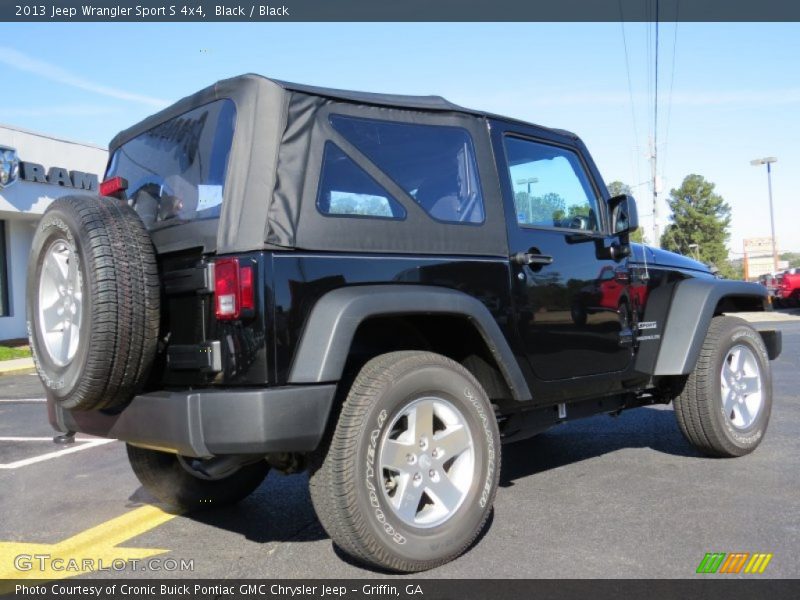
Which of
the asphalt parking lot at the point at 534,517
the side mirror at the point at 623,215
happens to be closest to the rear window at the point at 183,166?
the asphalt parking lot at the point at 534,517

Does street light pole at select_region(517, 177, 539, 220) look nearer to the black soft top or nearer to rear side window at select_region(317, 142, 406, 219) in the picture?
the black soft top

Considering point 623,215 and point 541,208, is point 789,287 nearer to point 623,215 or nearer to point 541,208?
point 623,215

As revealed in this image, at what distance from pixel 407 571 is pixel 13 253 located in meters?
18.8

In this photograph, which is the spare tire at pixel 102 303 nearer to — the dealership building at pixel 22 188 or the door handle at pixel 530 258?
the door handle at pixel 530 258

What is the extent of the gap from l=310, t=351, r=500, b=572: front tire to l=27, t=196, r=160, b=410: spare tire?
0.84 m

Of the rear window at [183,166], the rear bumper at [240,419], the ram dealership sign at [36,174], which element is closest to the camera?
the rear bumper at [240,419]

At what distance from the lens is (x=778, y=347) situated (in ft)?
18.7

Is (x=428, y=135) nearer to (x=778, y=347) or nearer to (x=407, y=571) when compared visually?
(x=407, y=571)

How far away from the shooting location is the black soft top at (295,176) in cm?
300

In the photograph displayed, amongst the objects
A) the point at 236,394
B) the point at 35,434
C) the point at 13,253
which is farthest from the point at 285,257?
the point at 13,253

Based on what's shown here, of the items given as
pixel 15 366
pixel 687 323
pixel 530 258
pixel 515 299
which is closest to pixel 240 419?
pixel 515 299

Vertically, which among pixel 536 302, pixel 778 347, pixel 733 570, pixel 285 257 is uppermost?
pixel 285 257

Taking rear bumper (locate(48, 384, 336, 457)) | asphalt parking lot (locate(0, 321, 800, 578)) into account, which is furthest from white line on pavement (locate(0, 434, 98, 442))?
rear bumper (locate(48, 384, 336, 457))
